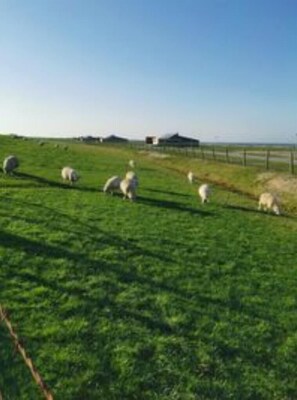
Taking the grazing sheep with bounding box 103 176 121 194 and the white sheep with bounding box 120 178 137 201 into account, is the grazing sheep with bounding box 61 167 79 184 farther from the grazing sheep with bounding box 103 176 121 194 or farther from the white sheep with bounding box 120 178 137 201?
the white sheep with bounding box 120 178 137 201

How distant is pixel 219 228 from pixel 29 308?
1178 centimetres

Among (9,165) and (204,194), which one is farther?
(9,165)

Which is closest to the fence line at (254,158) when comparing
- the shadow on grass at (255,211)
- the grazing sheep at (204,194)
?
the grazing sheep at (204,194)

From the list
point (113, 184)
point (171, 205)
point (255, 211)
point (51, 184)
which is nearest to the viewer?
point (171, 205)

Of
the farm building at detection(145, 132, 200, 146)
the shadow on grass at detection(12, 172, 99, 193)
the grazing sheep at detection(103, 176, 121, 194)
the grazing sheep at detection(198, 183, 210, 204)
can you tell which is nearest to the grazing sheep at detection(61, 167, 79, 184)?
the shadow on grass at detection(12, 172, 99, 193)

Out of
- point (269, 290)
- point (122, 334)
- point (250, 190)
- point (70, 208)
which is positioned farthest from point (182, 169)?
point (122, 334)

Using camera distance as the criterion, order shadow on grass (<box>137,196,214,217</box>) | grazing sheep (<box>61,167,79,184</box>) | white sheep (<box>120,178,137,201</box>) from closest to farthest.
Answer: shadow on grass (<box>137,196,214,217</box>) → white sheep (<box>120,178,137,201</box>) → grazing sheep (<box>61,167,79,184</box>)

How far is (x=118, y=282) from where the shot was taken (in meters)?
14.1

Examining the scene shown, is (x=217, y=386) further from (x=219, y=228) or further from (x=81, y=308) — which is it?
(x=219, y=228)

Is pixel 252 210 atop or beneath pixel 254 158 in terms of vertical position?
beneath

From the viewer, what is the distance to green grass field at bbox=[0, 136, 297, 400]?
390 inches

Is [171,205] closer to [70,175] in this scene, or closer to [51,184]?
[70,175]

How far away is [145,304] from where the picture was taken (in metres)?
12.9

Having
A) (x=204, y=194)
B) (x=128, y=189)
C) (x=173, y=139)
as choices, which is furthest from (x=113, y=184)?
(x=173, y=139)
